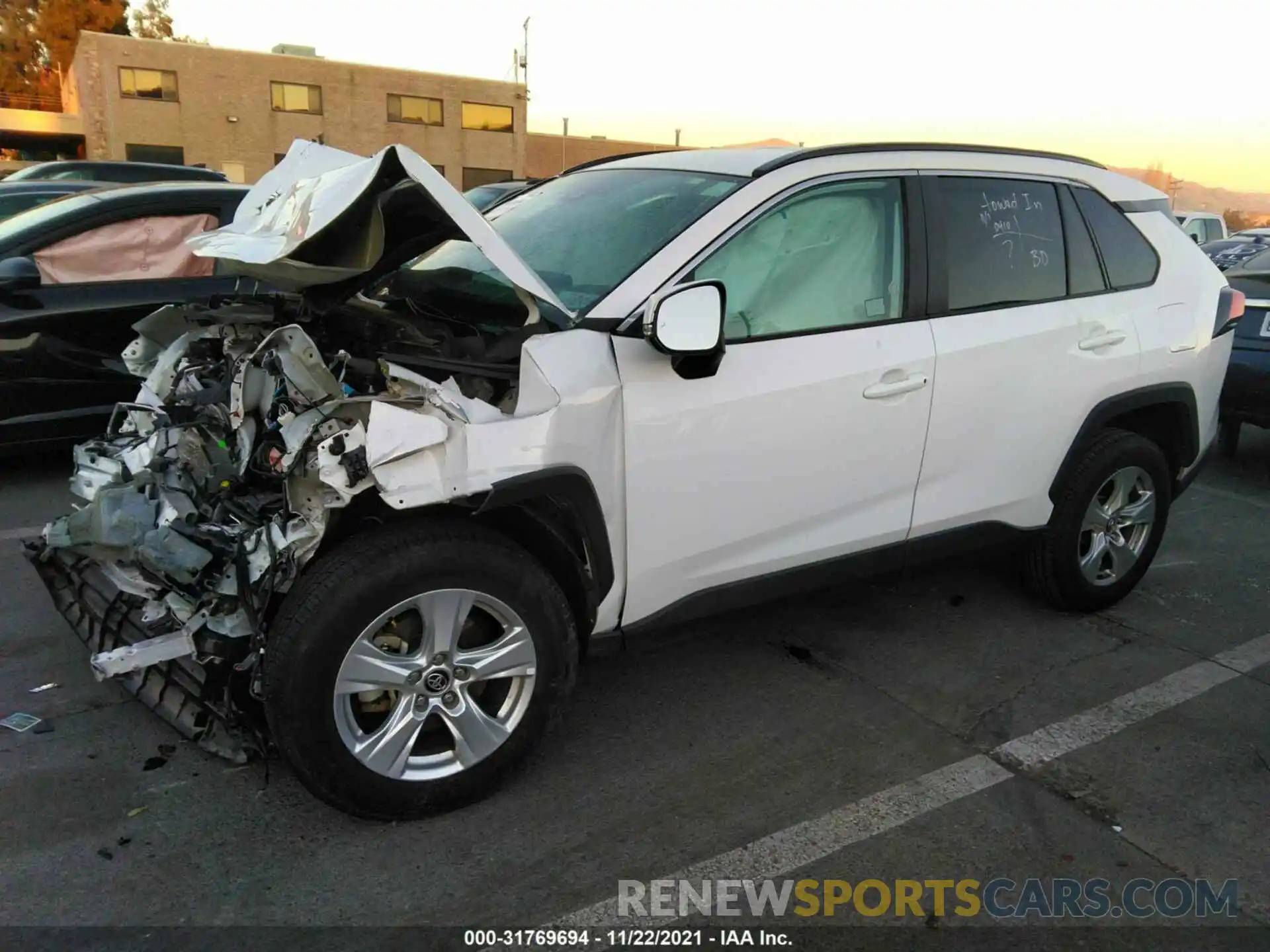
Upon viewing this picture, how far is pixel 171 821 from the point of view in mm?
2748

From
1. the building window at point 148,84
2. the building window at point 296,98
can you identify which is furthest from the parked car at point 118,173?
the building window at point 296,98

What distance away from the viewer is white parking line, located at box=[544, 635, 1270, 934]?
8.66 feet

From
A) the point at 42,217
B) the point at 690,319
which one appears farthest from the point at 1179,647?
the point at 42,217

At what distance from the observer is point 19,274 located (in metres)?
5.11

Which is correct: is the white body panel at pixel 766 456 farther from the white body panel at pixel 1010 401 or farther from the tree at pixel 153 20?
the tree at pixel 153 20

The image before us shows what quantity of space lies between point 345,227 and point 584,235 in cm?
82

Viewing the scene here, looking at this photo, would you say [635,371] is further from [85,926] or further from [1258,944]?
[1258,944]

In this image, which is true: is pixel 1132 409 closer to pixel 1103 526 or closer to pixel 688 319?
pixel 1103 526

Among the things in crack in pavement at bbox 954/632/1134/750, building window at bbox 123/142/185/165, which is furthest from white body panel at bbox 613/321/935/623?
building window at bbox 123/142/185/165

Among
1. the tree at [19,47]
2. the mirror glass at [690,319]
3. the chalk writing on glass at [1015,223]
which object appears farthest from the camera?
the tree at [19,47]

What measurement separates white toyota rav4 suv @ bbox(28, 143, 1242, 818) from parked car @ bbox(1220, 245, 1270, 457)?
289 cm

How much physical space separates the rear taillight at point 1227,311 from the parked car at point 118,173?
960cm

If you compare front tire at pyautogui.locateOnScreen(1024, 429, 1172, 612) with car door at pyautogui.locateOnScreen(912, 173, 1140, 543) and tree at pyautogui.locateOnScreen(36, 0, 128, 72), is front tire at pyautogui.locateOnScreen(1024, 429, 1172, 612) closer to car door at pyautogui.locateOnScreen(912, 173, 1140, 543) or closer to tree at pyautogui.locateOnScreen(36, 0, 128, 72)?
car door at pyautogui.locateOnScreen(912, 173, 1140, 543)

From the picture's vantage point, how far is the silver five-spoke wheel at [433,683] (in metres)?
2.63
